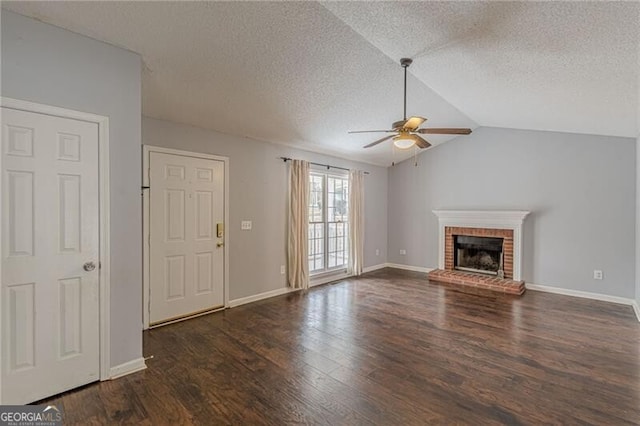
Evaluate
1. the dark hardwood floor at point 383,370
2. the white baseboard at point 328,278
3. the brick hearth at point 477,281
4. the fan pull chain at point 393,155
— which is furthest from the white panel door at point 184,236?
the brick hearth at point 477,281

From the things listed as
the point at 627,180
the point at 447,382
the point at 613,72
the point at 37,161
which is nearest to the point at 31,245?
the point at 37,161

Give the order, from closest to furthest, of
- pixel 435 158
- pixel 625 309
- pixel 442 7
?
pixel 442 7 → pixel 625 309 → pixel 435 158

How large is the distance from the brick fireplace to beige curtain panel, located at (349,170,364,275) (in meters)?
1.48

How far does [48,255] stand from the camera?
6.96ft

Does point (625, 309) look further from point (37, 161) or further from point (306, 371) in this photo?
point (37, 161)

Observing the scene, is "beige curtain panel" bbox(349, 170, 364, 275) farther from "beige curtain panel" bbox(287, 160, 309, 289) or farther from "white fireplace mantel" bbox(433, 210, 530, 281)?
"white fireplace mantel" bbox(433, 210, 530, 281)

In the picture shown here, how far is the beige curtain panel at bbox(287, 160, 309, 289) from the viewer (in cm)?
490

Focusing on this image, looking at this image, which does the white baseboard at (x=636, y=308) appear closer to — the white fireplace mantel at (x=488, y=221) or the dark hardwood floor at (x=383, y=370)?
the dark hardwood floor at (x=383, y=370)

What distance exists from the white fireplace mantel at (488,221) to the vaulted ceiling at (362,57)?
175 centimetres

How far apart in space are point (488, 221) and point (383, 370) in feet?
13.7

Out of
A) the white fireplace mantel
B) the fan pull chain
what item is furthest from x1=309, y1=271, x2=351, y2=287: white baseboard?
the fan pull chain

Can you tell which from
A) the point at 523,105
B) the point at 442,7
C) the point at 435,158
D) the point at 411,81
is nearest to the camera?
the point at 442,7

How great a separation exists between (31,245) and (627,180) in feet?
22.9

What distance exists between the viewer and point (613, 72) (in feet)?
8.07
